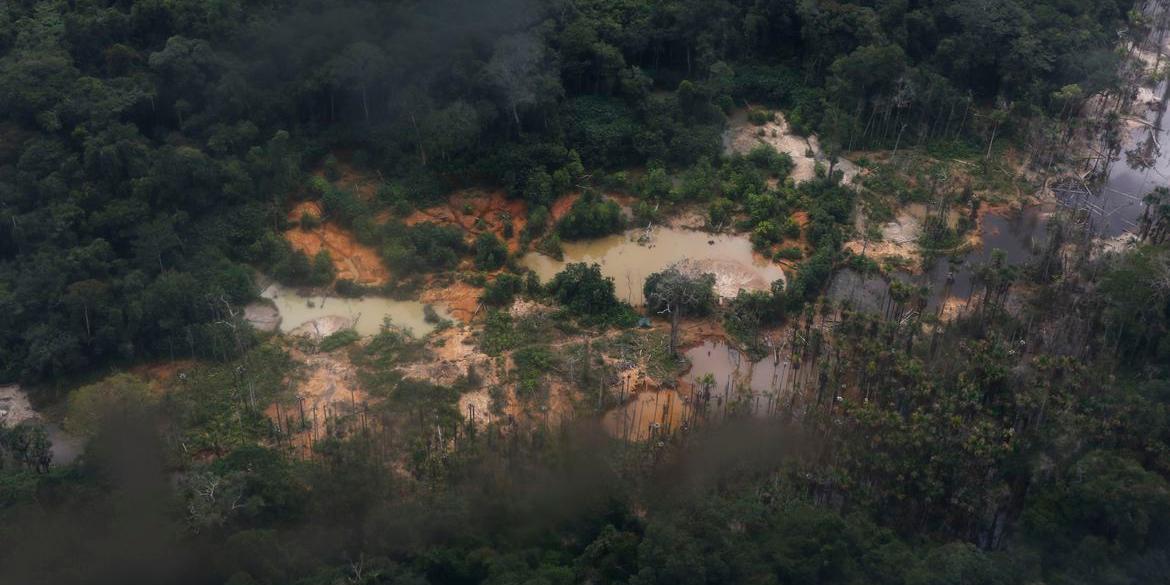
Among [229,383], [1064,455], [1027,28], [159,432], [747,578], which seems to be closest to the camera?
Answer: [747,578]

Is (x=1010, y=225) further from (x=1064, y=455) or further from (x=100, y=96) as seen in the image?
(x=100, y=96)

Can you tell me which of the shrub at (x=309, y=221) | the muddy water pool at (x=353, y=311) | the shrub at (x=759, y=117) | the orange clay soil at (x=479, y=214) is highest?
the shrub at (x=759, y=117)

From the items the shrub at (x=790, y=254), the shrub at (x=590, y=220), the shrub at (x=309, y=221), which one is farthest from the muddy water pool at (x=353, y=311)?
the shrub at (x=790, y=254)

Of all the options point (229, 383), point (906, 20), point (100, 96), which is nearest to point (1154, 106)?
point (906, 20)

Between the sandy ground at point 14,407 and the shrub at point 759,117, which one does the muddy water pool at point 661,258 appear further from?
the sandy ground at point 14,407

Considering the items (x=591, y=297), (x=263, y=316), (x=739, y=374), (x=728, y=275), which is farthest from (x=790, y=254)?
(x=263, y=316)

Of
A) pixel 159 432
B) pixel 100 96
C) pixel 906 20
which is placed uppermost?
pixel 906 20

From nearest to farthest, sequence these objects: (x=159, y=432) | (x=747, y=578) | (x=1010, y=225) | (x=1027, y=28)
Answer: (x=747, y=578) < (x=159, y=432) < (x=1010, y=225) < (x=1027, y=28)

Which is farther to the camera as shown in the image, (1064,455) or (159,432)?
(159,432)
